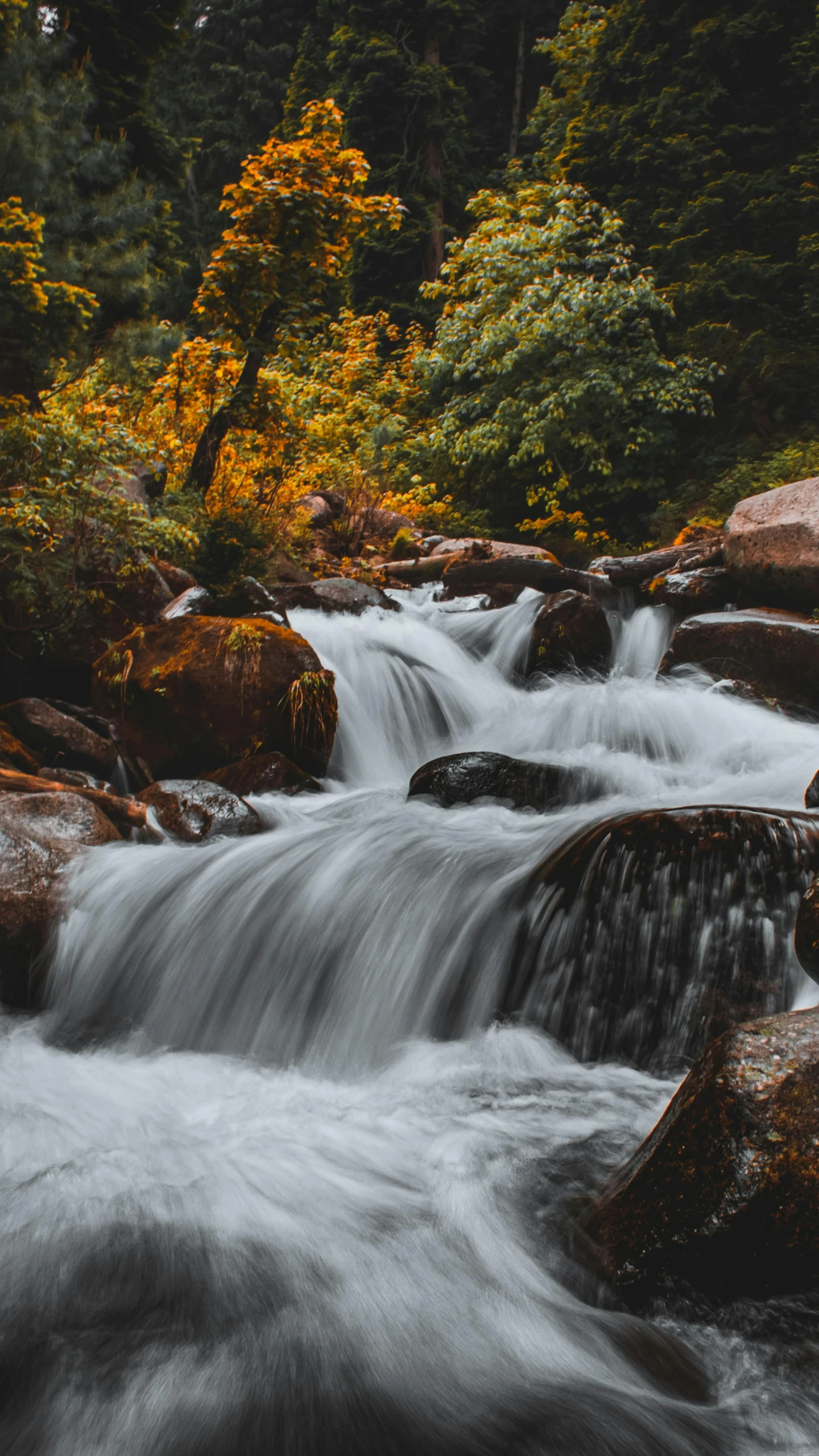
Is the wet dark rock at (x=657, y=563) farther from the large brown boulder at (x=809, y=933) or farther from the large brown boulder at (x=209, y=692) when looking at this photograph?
the large brown boulder at (x=809, y=933)

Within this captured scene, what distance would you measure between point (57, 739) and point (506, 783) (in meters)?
3.38

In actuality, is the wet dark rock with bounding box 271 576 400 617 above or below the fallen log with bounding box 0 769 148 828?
above

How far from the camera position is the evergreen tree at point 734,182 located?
50.8 feet

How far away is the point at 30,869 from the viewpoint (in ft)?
13.8

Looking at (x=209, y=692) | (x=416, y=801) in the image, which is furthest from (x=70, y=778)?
(x=416, y=801)

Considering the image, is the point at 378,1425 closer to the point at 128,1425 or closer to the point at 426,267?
the point at 128,1425

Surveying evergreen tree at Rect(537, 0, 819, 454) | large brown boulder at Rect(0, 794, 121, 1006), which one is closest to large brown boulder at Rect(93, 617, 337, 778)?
large brown boulder at Rect(0, 794, 121, 1006)

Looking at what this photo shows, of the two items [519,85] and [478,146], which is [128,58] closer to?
[478,146]

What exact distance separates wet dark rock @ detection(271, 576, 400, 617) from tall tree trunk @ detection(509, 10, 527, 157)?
21629mm

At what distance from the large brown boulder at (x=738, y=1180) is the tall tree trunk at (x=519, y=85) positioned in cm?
2927

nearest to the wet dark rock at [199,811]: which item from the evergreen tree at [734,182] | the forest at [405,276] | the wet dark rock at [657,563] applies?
the forest at [405,276]

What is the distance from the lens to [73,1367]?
1.82 meters

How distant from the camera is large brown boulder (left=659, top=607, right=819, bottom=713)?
301 inches

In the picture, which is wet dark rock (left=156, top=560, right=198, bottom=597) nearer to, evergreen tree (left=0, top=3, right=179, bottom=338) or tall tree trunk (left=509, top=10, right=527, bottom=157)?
evergreen tree (left=0, top=3, right=179, bottom=338)
